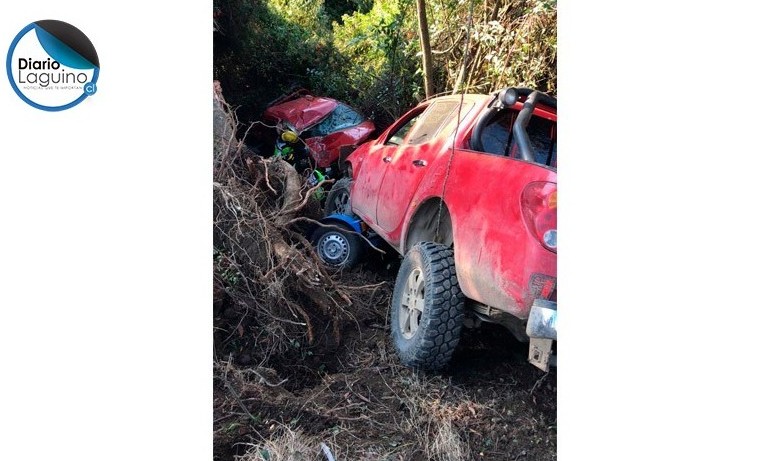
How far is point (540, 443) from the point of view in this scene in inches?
142

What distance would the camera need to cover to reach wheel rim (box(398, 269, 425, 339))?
4.00 m

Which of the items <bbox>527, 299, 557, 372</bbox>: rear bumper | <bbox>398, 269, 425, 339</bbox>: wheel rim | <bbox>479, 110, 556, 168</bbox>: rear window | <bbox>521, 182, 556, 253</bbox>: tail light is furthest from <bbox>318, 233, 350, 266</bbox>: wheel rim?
<bbox>527, 299, 557, 372</bbox>: rear bumper

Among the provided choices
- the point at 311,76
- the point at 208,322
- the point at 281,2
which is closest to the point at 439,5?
the point at 311,76

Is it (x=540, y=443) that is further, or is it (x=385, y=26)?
(x=385, y=26)

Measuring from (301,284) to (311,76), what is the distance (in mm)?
7209

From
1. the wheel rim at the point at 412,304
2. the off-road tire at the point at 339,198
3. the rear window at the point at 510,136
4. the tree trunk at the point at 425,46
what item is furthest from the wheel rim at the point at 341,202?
the rear window at the point at 510,136

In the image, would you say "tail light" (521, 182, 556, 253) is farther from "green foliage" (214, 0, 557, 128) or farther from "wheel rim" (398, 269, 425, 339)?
"green foliage" (214, 0, 557, 128)

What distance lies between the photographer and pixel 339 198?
671 cm

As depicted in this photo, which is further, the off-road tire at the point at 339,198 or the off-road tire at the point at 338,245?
the off-road tire at the point at 339,198

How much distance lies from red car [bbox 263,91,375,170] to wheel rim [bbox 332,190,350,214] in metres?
1.48

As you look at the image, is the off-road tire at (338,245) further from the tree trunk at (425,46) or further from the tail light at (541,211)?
the tree trunk at (425,46)

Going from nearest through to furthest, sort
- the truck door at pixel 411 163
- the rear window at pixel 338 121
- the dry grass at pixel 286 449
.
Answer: the dry grass at pixel 286 449
the truck door at pixel 411 163
the rear window at pixel 338 121

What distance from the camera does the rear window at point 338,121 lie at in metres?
8.65
